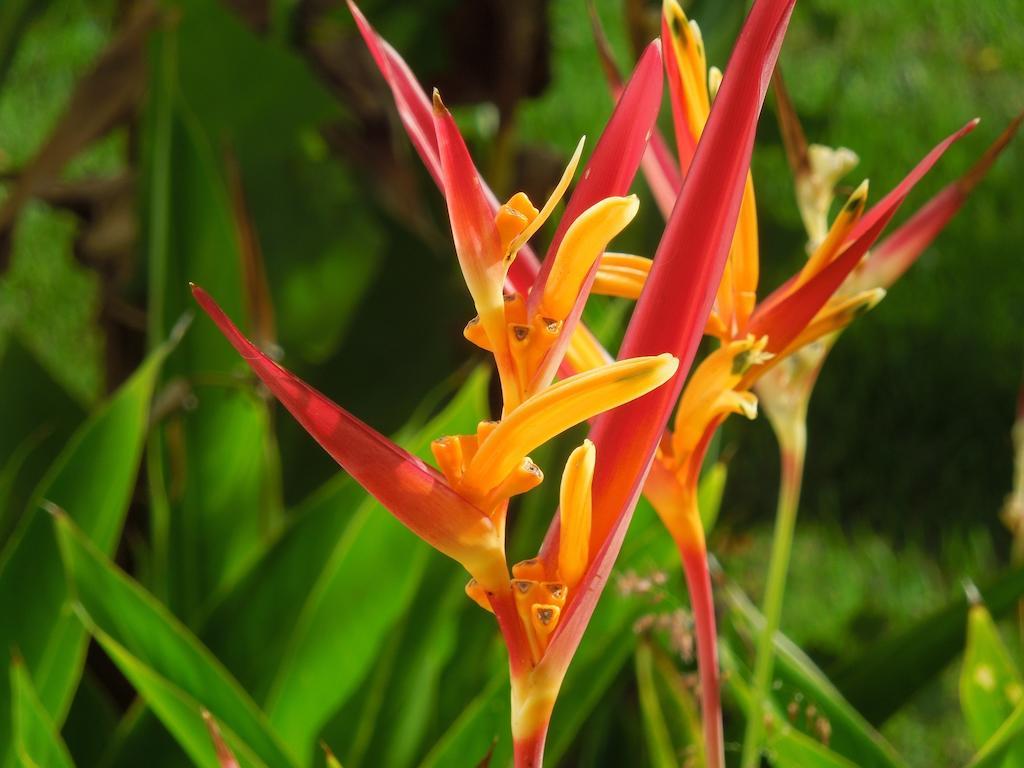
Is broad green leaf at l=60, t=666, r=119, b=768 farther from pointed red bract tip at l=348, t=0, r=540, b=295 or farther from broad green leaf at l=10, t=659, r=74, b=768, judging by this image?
pointed red bract tip at l=348, t=0, r=540, b=295

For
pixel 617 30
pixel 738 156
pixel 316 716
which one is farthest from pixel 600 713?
pixel 617 30

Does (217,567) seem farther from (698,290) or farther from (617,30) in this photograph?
(617,30)

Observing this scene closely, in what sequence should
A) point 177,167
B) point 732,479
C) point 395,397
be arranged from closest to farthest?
point 177,167, point 395,397, point 732,479

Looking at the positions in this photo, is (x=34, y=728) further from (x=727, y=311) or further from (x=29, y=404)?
(x=29, y=404)

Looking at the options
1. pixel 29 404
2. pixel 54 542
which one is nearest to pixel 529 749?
pixel 54 542

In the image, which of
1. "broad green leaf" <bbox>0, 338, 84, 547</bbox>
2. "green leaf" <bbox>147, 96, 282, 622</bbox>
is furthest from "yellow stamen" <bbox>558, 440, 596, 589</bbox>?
"broad green leaf" <bbox>0, 338, 84, 547</bbox>
